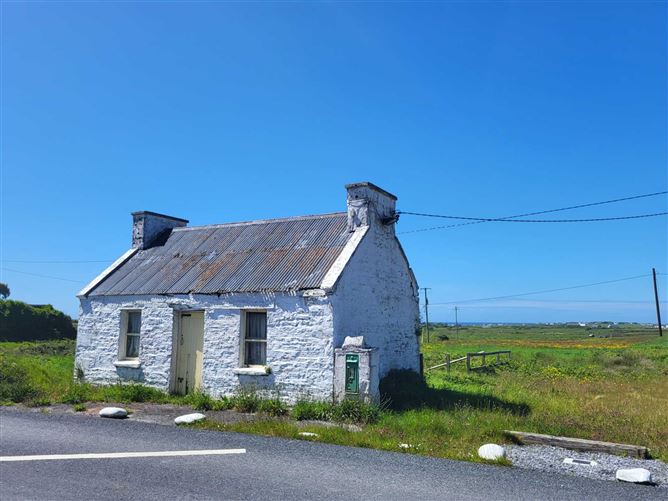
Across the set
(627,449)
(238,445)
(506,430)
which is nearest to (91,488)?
(238,445)

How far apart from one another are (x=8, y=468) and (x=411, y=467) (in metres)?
5.59

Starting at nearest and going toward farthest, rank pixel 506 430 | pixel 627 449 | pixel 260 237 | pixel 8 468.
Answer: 1. pixel 8 468
2. pixel 627 449
3. pixel 506 430
4. pixel 260 237

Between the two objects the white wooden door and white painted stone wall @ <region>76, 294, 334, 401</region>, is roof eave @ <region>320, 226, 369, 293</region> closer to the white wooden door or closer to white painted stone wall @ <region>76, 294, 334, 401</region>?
white painted stone wall @ <region>76, 294, 334, 401</region>

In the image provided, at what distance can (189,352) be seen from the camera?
14.1m

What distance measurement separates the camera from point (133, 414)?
1174 cm

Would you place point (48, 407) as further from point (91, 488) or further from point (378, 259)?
point (378, 259)

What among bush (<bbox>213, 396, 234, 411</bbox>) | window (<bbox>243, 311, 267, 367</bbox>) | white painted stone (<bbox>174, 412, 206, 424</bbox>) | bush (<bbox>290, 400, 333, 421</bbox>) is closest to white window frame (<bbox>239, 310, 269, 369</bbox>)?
window (<bbox>243, 311, 267, 367</bbox>)

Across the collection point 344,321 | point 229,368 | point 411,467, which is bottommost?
point 411,467

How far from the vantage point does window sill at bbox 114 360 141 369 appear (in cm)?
1456

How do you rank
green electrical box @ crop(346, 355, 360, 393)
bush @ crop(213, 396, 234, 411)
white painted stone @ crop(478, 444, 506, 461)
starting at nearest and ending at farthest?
white painted stone @ crop(478, 444, 506, 461) → green electrical box @ crop(346, 355, 360, 393) → bush @ crop(213, 396, 234, 411)

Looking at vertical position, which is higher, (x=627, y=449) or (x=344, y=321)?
(x=344, y=321)

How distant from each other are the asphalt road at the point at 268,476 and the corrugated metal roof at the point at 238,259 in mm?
5107

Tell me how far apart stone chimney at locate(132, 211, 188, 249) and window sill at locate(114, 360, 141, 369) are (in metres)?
4.71

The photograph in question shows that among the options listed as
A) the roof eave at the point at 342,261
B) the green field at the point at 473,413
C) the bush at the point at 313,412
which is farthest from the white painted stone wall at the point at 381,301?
the bush at the point at 313,412
